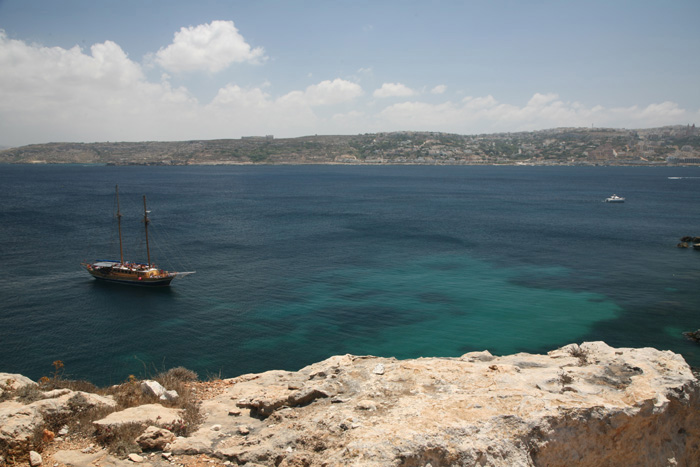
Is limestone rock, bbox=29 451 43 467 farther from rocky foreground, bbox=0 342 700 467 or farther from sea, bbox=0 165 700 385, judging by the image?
sea, bbox=0 165 700 385

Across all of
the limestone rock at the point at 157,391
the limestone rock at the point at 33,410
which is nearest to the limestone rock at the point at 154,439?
the limestone rock at the point at 33,410

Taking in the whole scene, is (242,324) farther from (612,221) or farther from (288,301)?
(612,221)

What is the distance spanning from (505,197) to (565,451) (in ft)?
333

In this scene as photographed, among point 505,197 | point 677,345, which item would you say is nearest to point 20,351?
point 677,345

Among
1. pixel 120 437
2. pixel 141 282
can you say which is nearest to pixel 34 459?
pixel 120 437

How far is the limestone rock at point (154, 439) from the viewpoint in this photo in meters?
8.84

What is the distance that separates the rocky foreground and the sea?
6.33 m

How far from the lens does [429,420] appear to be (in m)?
8.83

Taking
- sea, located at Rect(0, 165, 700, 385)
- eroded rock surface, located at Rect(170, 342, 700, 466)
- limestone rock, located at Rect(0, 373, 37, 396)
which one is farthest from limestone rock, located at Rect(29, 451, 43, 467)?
sea, located at Rect(0, 165, 700, 385)

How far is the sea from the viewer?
1061 inches

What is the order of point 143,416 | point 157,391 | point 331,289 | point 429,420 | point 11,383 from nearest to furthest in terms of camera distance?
point 429,420
point 143,416
point 11,383
point 157,391
point 331,289

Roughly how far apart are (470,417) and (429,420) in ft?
2.81

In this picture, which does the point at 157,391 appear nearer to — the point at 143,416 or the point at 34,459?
the point at 143,416

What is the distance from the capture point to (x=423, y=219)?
72250 millimetres
